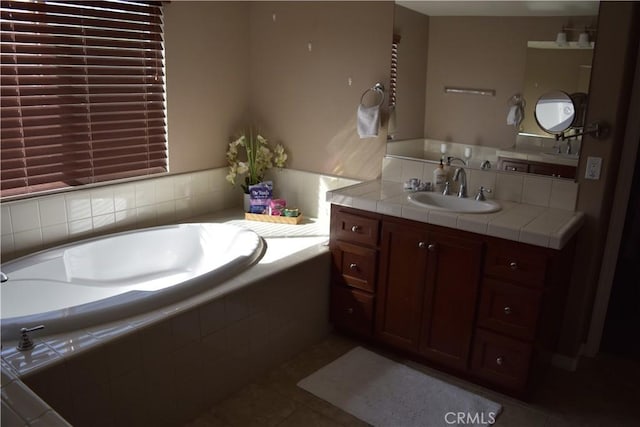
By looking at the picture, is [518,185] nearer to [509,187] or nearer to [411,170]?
[509,187]

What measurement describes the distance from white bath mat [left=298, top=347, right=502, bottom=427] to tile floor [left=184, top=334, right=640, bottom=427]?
0.06 metres

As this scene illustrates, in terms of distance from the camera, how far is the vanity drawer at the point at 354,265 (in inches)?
116

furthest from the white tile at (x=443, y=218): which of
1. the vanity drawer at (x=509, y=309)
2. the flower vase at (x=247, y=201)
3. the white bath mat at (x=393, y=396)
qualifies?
the flower vase at (x=247, y=201)

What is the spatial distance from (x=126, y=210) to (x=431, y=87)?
1955 millimetres

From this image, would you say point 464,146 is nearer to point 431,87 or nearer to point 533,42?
point 431,87

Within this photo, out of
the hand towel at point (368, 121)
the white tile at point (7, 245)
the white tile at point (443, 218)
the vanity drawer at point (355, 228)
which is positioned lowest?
the white tile at point (7, 245)

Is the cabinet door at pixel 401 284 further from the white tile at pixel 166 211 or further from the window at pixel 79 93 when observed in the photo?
the window at pixel 79 93

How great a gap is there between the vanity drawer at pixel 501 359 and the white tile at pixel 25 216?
7.61 feet

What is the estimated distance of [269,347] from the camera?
2.76 meters

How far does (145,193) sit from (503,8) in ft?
7.57

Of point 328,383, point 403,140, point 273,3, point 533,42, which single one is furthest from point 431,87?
point 328,383

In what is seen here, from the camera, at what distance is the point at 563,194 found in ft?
9.11

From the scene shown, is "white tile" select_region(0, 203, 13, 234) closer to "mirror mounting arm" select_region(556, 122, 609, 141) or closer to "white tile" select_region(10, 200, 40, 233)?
"white tile" select_region(10, 200, 40, 233)

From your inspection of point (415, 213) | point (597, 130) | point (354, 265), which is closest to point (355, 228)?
point (354, 265)
